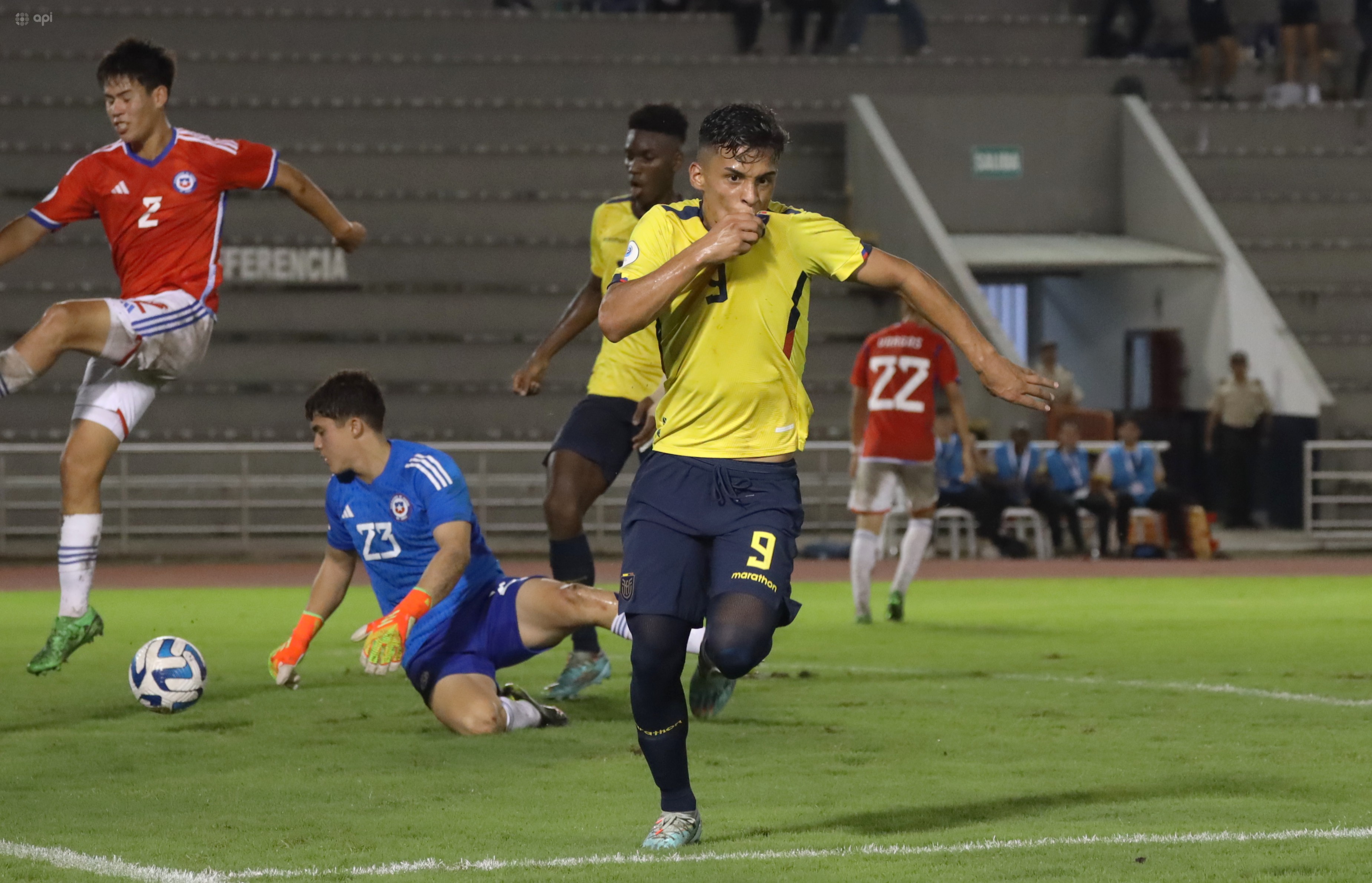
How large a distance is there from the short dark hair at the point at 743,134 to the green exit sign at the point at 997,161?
2005cm

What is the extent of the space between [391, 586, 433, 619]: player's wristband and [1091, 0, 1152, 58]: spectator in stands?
21.4 metres

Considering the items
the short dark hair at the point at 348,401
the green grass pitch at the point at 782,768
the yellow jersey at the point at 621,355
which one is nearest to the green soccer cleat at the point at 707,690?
the green grass pitch at the point at 782,768

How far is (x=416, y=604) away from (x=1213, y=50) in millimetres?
21845

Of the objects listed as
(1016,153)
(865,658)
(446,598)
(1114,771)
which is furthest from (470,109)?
(1114,771)

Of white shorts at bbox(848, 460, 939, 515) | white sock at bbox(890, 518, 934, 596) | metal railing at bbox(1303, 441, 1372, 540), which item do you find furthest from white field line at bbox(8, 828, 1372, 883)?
metal railing at bbox(1303, 441, 1372, 540)

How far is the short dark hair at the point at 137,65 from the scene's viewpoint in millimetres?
7449

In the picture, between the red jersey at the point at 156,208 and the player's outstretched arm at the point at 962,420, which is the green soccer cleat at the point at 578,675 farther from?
the player's outstretched arm at the point at 962,420

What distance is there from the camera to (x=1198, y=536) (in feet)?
59.8

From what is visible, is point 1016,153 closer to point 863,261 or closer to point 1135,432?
point 1135,432

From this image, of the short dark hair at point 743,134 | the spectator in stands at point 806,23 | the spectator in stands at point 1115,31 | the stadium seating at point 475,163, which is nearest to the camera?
the short dark hair at point 743,134

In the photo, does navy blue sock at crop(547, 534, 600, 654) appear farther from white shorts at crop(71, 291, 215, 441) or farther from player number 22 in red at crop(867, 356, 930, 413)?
player number 22 in red at crop(867, 356, 930, 413)

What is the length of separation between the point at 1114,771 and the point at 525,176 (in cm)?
1822

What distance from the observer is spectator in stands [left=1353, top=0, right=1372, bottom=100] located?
1019 inches

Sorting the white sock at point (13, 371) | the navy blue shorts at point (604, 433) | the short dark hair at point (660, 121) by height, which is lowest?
the navy blue shorts at point (604, 433)
